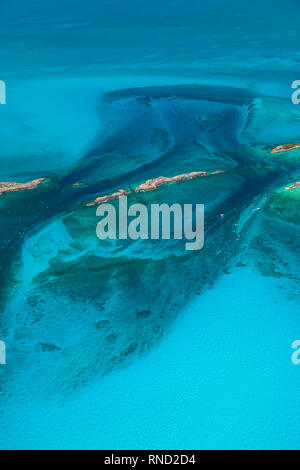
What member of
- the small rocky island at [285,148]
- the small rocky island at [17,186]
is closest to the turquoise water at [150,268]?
the small rocky island at [17,186]

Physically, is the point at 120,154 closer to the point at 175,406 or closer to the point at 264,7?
the point at 175,406

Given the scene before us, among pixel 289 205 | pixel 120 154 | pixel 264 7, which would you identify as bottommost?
pixel 289 205

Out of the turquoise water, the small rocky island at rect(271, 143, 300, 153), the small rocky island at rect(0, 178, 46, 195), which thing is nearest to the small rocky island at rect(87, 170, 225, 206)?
the turquoise water

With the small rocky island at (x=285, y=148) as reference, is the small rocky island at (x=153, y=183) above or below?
below

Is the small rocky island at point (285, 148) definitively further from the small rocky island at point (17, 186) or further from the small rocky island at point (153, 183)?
the small rocky island at point (17, 186)

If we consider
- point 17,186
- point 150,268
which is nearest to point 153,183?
point 150,268

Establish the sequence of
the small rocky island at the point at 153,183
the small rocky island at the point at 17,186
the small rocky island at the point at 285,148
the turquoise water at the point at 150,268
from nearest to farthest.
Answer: the turquoise water at the point at 150,268
the small rocky island at the point at 153,183
the small rocky island at the point at 17,186
the small rocky island at the point at 285,148

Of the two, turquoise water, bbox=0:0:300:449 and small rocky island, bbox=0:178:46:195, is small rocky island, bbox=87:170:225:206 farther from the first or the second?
small rocky island, bbox=0:178:46:195
